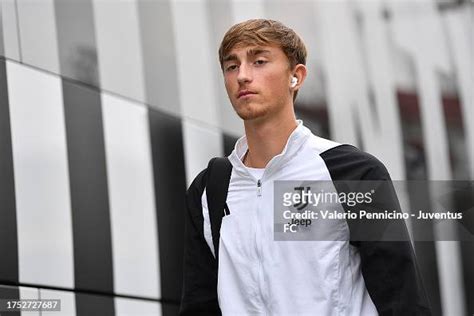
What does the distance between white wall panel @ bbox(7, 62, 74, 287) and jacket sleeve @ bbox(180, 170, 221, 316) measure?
2.92 feet

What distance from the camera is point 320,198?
2.20 m

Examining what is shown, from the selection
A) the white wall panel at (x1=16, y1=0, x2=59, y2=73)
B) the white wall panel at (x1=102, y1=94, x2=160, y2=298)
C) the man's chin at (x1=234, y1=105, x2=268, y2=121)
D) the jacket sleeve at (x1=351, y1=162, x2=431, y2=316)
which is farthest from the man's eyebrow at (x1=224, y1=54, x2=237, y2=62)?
the white wall panel at (x1=102, y1=94, x2=160, y2=298)

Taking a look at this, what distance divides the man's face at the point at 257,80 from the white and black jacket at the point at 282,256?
9 centimetres

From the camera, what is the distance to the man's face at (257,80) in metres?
2.15

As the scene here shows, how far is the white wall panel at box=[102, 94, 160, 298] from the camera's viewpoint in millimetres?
3551

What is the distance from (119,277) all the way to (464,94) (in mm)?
1617

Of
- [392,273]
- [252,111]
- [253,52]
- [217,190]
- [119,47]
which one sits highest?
[119,47]

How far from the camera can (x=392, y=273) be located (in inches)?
80.7

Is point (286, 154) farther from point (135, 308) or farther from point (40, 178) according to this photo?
point (135, 308)

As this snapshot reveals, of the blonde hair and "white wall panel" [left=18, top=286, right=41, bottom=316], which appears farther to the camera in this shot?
"white wall panel" [left=18, top=286, right=41, bottom=316]

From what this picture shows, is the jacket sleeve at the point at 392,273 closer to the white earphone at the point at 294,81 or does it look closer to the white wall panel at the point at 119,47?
the white earphone at the point at 294,81

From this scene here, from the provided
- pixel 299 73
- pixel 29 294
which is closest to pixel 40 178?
pixel 29 294

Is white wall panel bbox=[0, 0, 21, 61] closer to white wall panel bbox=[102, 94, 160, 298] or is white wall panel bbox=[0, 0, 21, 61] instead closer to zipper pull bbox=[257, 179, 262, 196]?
white wall panel bbox=[102, 94, 160, 298]

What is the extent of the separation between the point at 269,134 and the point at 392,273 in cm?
37
